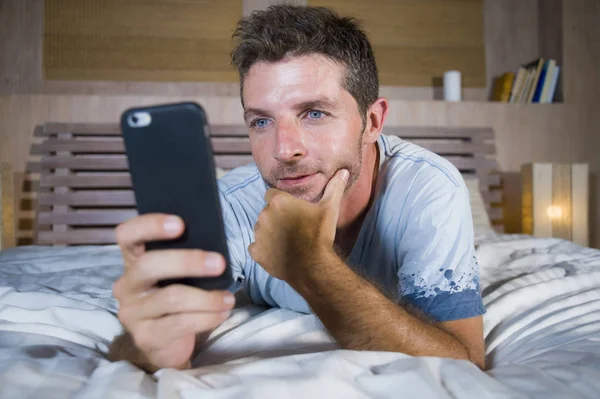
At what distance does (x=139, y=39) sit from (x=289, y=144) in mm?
2517

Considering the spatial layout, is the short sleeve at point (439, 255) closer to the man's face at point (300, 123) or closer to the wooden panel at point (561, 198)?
the man's face at point (300, 123)

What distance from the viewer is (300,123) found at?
0.95 meters

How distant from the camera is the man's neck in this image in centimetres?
113

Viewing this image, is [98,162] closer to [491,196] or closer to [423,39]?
[423,39]

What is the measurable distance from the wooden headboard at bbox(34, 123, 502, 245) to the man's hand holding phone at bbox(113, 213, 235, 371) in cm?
237

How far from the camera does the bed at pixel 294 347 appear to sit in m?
0.56

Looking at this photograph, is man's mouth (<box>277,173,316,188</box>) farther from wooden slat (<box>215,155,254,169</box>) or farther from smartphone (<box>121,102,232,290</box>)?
wooden slat (<box>215,155,254,169</box>)

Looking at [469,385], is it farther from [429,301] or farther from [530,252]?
[530,252]

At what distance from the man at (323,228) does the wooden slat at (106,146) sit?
5.47 ft

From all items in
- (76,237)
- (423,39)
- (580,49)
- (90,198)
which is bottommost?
(76,237)

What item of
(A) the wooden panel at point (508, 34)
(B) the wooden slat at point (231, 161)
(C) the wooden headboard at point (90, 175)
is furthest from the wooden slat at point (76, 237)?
(A) the wooden panel at point (508, 34)

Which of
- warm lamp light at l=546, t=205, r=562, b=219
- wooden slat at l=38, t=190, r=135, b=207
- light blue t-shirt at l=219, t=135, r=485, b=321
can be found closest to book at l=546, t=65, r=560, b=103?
warm lamp light at l=546, t=205, r=562, b=219

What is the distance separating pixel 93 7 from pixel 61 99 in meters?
0.62

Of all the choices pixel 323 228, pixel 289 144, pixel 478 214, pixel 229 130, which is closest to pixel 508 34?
pixel 478 214
